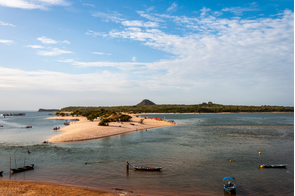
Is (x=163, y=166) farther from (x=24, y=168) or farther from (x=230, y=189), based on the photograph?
(x=24, y=168)

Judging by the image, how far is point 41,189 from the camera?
23.6 m

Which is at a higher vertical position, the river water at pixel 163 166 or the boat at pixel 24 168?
the boat at pixel 24 168

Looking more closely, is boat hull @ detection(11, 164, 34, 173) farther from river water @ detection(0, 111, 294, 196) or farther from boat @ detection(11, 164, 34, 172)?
river water @ detection(0, 111, 294, 196)

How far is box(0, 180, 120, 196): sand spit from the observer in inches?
887

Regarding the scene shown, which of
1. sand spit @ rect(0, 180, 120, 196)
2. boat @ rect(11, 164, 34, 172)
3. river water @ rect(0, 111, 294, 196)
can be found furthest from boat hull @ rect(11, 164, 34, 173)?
sand spit @ rect(0, 180, 120, 196)

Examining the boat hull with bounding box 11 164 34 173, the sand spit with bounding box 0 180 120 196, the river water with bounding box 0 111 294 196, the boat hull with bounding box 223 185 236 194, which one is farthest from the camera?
the boat hull with bounding box 11 164 34 173

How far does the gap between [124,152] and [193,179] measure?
18946 mm

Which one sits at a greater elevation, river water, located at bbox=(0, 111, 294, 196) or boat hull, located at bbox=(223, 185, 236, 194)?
boat hull, located at bbox=(223, 185, 236, 194)

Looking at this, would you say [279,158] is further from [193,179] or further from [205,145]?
[193,179]

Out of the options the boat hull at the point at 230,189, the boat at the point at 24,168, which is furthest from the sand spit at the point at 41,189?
the boat hull at the point at 230,189

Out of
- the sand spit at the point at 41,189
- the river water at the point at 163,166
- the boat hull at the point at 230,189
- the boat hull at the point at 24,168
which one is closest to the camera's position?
the sand spit at the point at 41,189

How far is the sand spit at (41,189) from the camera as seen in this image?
22.5m

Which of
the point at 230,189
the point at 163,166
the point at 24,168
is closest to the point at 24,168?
the point at 24,168

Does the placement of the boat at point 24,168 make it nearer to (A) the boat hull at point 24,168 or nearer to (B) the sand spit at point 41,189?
(A) the boat hull at point 24,168
